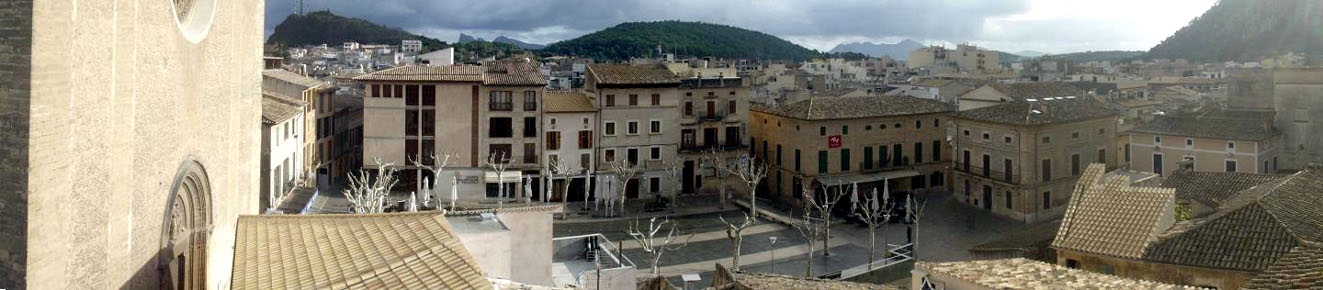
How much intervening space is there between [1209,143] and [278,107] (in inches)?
1413

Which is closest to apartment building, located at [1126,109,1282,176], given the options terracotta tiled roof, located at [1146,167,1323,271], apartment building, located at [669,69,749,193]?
terracotta tiled roof, located at [1146,167,1323,271]

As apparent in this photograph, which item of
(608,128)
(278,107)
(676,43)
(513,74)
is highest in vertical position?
(676,43)

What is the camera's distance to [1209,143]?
3631 cm

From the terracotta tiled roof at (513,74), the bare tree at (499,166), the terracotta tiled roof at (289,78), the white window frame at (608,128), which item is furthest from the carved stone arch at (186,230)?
the white window frame at (608,128)

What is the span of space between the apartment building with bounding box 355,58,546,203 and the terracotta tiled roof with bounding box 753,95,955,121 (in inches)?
444

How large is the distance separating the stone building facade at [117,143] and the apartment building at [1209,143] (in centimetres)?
3254

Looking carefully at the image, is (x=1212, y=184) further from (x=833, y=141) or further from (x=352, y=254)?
(x=352, y=254)

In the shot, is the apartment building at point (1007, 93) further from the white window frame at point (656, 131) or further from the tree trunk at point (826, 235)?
the tree trunk at point (826, 235)

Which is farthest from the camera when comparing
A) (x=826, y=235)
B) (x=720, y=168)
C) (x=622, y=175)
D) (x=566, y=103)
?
(x=566, y=103)

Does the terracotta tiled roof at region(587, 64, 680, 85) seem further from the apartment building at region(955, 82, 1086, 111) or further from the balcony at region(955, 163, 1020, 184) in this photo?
the apartment building at region(955, 82, 1086, 111)

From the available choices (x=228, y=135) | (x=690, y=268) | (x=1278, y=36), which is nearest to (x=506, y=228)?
(x=228, y=135)

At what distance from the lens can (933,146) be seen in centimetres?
4284

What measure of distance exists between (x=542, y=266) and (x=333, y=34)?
10581 cm

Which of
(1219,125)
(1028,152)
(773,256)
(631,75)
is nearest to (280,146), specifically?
(631,75)
